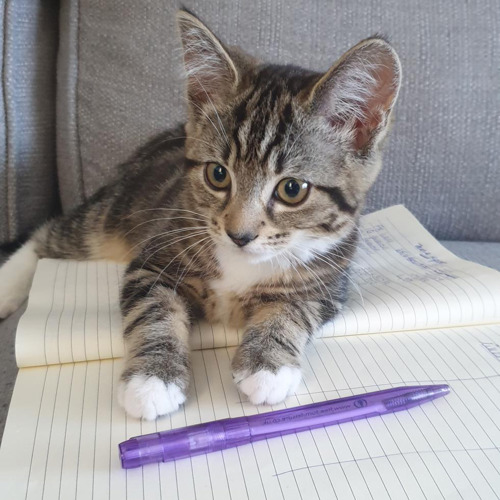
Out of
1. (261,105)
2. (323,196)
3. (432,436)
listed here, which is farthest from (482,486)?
(261,105)

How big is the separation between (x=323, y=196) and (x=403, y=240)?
0.45m

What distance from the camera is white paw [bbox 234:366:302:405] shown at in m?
0.76

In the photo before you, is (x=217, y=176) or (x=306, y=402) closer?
(x=306, y=402)

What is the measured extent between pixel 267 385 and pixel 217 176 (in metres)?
0.36

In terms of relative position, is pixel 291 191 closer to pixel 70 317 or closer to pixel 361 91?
pixel 361 91

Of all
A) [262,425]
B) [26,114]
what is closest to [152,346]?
[262,425]

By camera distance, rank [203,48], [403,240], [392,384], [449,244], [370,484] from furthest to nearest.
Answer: [449,244]
[403,240]
[203,48]
[392,384]
[370,484]

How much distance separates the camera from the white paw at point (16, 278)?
112 centimetres

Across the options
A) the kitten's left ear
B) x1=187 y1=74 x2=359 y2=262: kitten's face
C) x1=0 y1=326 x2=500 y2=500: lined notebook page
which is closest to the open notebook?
x1=0 y1=326 x2=500 y2=500: lined notebook page

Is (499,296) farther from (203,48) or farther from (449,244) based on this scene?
(203,48)

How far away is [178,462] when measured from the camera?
66 centimetres

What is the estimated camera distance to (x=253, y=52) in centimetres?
138

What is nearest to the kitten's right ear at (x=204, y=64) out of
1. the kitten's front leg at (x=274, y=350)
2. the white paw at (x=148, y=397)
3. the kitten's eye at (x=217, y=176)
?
the kitten's eye at (x=217, y=176)

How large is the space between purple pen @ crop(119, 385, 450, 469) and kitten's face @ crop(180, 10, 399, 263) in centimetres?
26
